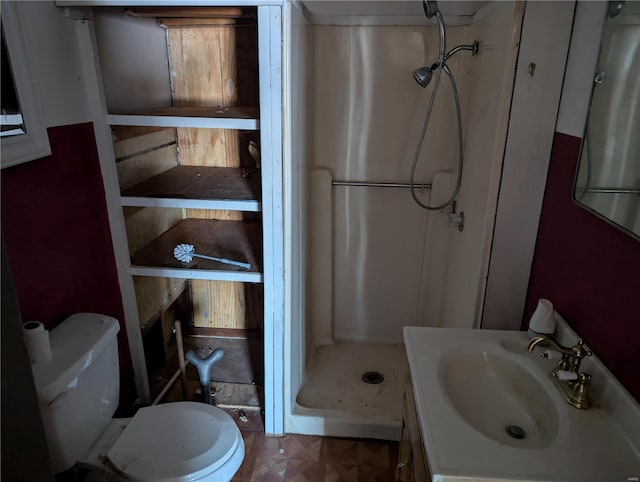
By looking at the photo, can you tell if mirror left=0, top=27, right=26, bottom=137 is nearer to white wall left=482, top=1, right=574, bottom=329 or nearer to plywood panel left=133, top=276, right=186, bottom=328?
plywood panel left=133, top=276, right=186, bottom=328

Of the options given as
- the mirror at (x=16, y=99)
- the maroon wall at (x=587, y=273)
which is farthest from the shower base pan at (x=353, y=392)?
the mirror at (x=16, y=99)

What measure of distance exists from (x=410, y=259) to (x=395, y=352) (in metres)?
0.55

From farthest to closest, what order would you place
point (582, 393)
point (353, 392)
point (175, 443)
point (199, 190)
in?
point (353, 392) → point (199, 190) → point (175, 443) → point (582, 393)

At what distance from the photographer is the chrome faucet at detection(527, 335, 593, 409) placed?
102 centimetres

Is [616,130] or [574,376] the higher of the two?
[616,130]

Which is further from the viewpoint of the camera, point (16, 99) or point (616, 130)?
point (16, 99)

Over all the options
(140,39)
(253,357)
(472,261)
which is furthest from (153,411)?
(140,39)

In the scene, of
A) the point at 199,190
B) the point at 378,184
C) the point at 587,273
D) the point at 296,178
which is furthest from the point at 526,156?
the point at 199,190

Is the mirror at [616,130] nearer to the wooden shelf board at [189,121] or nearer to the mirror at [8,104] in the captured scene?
the wooden shelf board at [189,121]

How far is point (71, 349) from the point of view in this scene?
4.62ft

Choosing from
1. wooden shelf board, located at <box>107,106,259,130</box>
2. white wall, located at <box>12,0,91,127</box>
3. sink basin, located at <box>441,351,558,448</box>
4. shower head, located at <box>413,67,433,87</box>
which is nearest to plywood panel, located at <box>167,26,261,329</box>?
wooden shelf board, located at <box>107,106,259,130</box>

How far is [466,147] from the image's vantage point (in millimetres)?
2002

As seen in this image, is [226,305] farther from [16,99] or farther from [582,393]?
[582,393]

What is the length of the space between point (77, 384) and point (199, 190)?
2.92 ft
